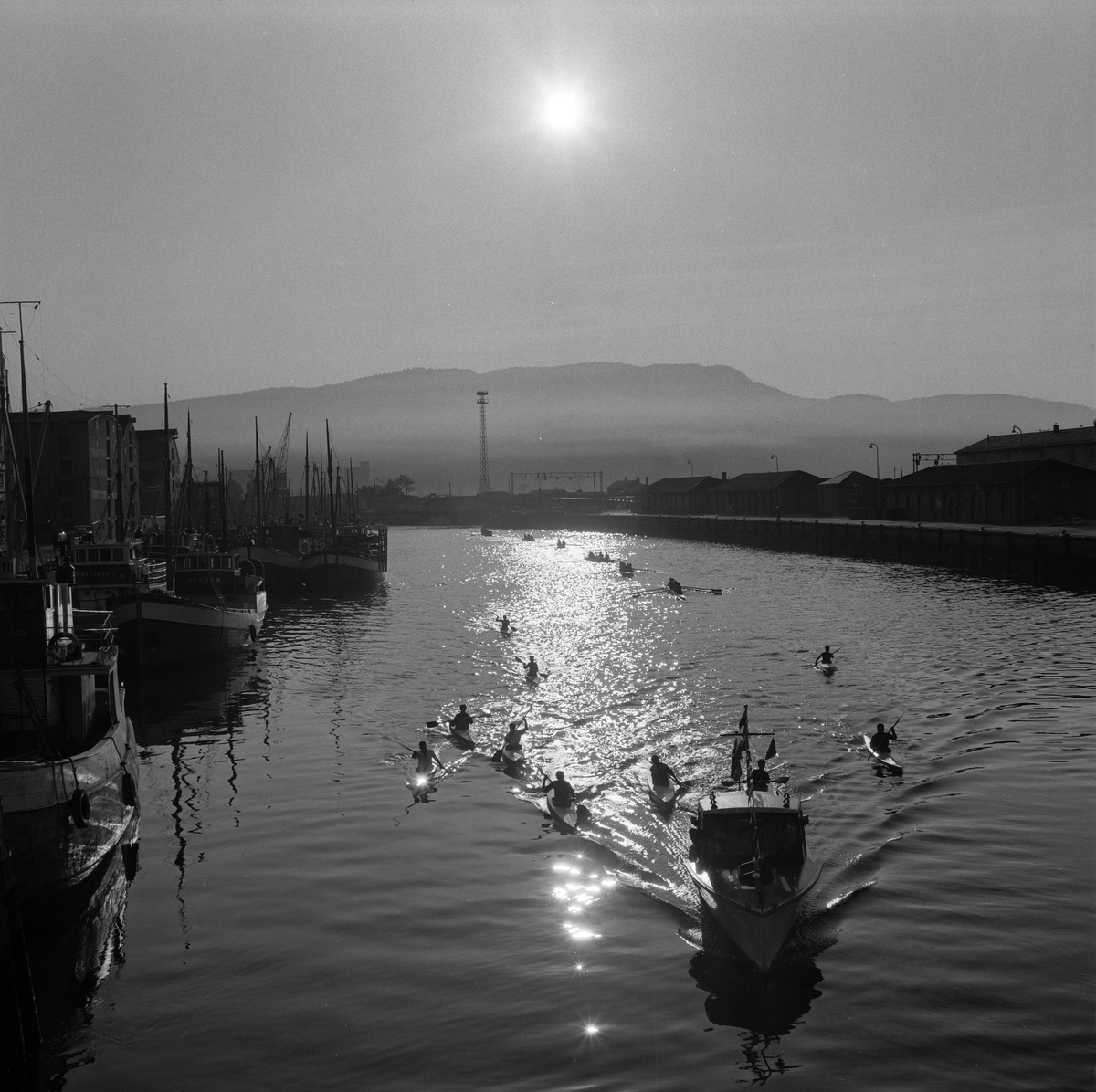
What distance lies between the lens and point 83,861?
24.7m

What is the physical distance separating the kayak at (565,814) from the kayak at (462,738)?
29.3 feet

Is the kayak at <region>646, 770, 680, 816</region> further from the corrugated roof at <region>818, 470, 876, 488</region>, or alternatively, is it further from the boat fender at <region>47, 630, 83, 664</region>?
the corrugated roof at <region>818, 470, 876, 488</region>

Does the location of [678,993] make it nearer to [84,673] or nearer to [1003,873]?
[1003,873]

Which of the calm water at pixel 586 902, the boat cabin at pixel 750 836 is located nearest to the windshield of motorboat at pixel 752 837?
the boat cabin at pixel 750 836

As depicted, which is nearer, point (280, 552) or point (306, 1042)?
point (306, 1042)

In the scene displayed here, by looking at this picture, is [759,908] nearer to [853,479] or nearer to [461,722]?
[461,722]

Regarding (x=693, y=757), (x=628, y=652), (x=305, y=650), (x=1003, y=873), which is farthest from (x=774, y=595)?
(x=1003, y=873)

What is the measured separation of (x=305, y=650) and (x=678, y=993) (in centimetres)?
5073

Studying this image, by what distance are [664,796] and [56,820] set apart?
16650 millimetres

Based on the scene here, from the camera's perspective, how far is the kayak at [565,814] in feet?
95.9

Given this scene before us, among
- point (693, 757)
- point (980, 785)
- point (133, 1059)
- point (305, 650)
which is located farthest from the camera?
point (305, 650)

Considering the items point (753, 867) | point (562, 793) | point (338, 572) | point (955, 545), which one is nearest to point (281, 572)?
point (338, 572)

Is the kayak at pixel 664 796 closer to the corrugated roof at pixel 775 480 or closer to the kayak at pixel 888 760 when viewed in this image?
the kayak at pixel 888 760

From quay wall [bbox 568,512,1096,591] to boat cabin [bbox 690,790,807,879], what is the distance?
7251 centimetres
